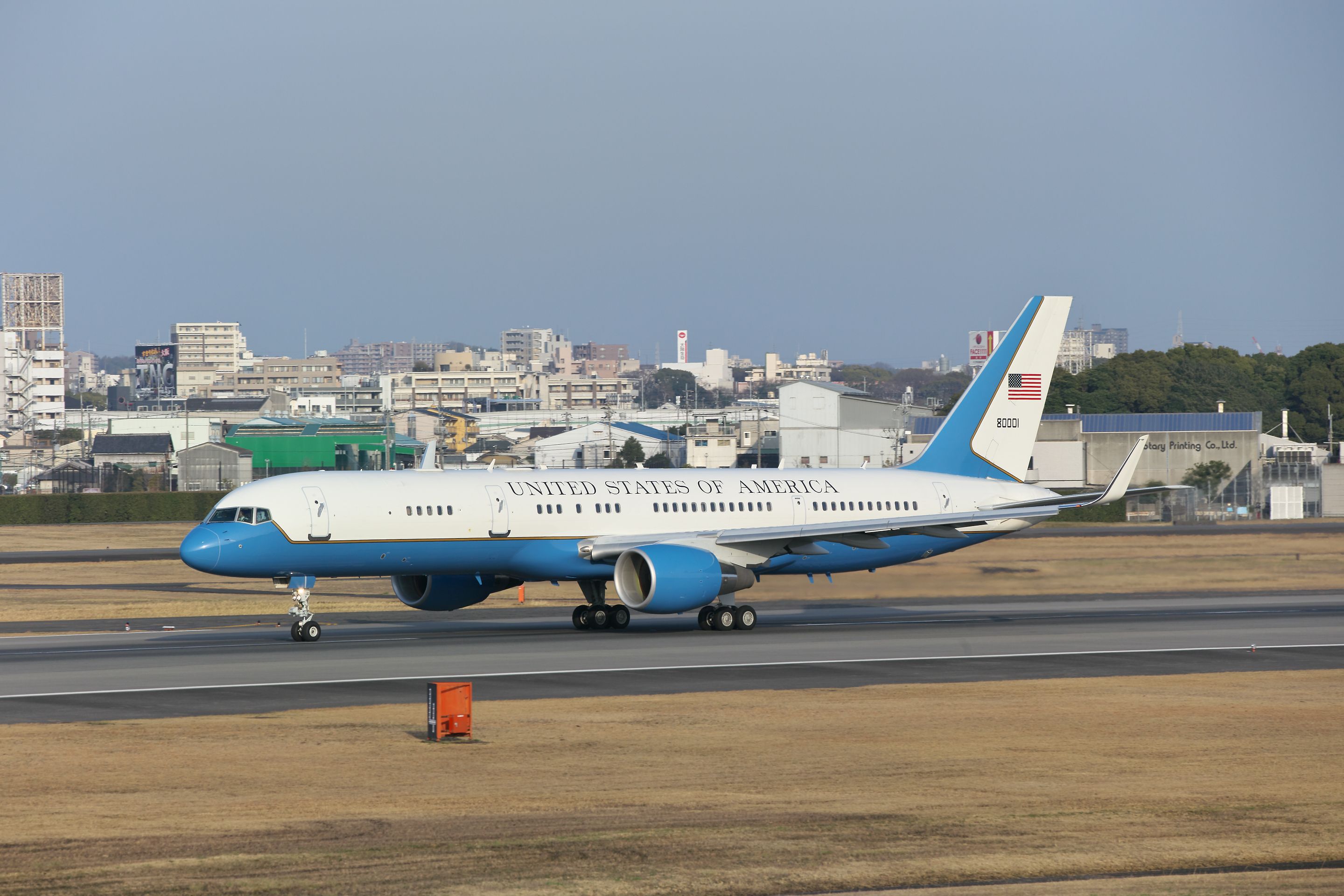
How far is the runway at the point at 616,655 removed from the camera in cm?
2697

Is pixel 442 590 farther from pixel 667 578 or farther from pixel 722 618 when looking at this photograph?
pixel 722 618

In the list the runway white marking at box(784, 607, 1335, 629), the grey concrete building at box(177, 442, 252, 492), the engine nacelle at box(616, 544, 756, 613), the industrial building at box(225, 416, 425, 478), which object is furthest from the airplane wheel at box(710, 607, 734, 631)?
the grey concrete building at box(177, 442, 252, 492)

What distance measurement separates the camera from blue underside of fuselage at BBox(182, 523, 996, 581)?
34750 mm

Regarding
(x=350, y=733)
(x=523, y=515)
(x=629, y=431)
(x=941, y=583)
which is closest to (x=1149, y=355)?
(x=629, y=431)

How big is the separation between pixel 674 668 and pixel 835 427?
346ft

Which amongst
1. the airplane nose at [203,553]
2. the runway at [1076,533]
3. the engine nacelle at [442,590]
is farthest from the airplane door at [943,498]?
the runway at [1076,533]

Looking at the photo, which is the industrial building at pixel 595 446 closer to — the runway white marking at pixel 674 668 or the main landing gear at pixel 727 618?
the main landing gear at pixel 727 618

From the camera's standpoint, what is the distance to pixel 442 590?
39.3 metres

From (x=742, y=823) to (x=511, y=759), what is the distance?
5.27m

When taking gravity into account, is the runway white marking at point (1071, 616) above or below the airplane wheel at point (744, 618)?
below

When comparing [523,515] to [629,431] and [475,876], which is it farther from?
[629,431]

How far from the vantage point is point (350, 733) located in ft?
72.7

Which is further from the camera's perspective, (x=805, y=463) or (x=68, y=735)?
(x=805, y=463)

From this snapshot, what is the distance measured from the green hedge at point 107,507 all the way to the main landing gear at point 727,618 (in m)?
75.2
